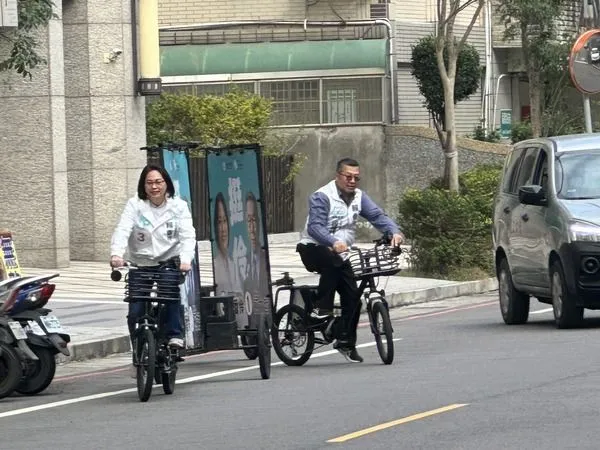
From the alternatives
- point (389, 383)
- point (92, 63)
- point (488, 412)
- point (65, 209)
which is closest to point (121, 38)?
point (92, 63)

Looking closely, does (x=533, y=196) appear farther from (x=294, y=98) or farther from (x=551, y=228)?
(x=294, y=98)

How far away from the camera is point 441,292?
76.2 feet

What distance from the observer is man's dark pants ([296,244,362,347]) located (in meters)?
14.5

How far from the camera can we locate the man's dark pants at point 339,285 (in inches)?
571

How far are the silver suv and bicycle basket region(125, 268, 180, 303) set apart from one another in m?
4.99

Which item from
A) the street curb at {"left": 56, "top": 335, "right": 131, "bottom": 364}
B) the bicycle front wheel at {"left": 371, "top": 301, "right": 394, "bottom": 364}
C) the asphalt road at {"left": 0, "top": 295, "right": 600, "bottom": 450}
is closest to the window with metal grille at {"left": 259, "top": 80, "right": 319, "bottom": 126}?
the street curb at {"left": 56, "top": 335, "right": 131, "bottom": 364}

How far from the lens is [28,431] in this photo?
36.5ft

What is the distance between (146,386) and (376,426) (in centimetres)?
260

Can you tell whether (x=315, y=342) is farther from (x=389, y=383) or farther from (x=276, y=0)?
(x=276, y=0)

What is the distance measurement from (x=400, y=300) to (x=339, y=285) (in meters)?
7.59

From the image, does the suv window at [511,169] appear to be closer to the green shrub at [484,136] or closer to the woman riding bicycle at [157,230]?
the woman riding bicycle at [157,230]

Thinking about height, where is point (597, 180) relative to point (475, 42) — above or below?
below

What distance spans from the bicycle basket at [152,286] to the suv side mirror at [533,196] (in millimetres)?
5349

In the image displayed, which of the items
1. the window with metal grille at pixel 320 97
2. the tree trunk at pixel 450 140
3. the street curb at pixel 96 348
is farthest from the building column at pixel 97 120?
the street curb at pixel 96 348
